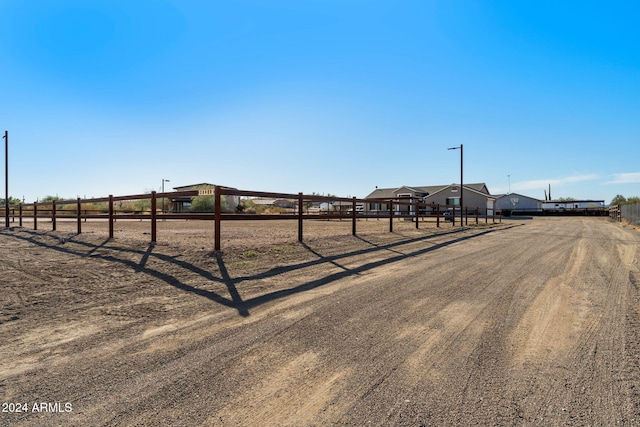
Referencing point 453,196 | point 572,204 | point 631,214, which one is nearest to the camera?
point 631,214

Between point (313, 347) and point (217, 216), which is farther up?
point (217, 216)

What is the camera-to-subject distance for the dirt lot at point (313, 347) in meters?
1.83

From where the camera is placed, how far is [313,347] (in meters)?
2.60

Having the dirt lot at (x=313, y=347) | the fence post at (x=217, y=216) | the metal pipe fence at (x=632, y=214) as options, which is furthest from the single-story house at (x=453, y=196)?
the dirt lot at (x=313, y=347)

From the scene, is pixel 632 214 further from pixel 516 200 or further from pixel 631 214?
pixel 516 200

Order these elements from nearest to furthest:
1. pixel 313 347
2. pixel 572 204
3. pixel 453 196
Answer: pixel 313 347
pixel 453 196
pixel 572 204

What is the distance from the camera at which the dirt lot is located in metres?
1.83

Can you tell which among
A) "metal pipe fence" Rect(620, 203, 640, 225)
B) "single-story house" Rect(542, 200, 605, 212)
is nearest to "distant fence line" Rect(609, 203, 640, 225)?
"metal pipe fence" Rect(620, 203, 640, 225)

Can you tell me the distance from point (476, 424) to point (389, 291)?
103 inches

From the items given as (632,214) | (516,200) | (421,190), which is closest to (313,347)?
(632,214)

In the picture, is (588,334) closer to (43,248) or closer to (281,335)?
(281,335)

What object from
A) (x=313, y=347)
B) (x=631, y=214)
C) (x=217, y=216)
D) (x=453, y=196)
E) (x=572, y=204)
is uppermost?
(x=453, y=196)

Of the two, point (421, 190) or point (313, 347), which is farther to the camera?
point (421, 190)

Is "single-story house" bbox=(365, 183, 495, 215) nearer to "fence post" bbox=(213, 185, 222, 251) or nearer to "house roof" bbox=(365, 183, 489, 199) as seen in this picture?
"house roof" bbox=(365, 183, 489, 199)
